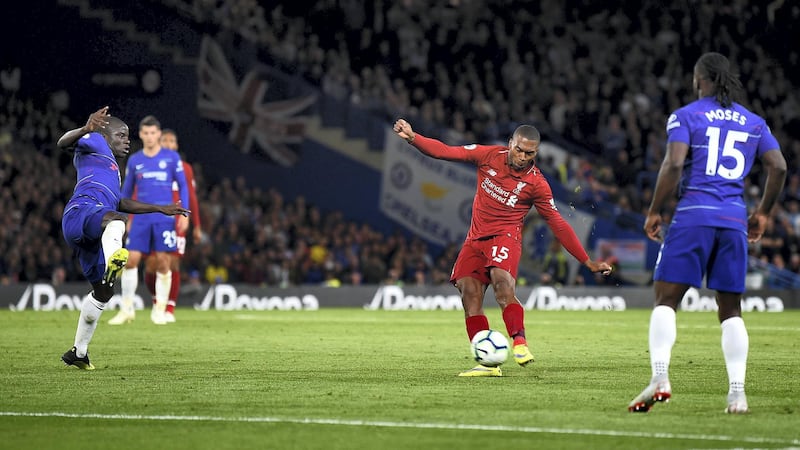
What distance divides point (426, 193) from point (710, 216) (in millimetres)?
25020

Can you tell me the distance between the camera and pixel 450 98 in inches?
1409

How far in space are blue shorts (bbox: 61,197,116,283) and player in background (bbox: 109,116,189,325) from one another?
275 inches

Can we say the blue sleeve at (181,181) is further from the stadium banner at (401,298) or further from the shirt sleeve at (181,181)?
the stadium banner at (401,298)

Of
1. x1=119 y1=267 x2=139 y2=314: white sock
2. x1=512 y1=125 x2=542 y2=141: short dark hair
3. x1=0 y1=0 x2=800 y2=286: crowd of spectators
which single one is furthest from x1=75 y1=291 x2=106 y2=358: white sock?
x1=0 y1=0 x2=800 y2=286: crowd of spectators

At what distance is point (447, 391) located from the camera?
1007 centimetres

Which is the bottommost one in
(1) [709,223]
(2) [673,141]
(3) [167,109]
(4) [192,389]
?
(4) [192,389]

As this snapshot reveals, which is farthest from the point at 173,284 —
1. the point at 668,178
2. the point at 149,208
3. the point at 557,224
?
the point at 668,178

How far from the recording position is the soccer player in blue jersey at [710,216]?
855 centimetres

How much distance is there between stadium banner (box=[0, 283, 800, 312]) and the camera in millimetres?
27109

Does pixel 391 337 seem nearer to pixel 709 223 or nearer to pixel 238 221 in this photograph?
pixel 709 223

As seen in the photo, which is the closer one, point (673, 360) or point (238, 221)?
point (673, 360)

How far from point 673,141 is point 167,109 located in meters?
26.3

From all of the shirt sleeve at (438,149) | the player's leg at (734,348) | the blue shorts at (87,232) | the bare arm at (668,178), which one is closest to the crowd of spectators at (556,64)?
the shirt sleeve at (438,149)

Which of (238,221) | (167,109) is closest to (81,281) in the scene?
(238,221)
